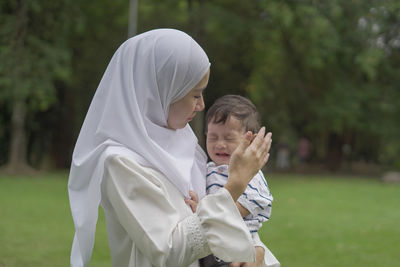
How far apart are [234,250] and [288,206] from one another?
952cm

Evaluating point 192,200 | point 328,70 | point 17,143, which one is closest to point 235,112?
point 192,200

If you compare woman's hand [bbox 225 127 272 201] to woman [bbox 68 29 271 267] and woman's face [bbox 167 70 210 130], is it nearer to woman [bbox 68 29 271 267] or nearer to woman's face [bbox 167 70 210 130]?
woman [bbox 68 29 271 267]

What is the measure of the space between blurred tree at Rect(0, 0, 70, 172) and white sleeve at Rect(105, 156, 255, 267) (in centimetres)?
1490

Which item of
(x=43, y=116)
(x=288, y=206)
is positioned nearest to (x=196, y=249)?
(x=288, y=206)

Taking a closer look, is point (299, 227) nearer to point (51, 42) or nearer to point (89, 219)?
point (89, 219)

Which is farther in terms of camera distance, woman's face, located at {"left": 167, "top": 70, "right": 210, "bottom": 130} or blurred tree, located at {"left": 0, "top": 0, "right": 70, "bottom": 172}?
blurred tree, located at {"left": 0, "top": 0, "right": 70, "bottom": 172}

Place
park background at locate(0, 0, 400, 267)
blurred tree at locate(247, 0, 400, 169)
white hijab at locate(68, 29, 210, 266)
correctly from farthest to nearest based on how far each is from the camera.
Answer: blurred tree at locate(247, 0, 400, 169)
park background at locate(0, 0, 400, 267)
white hijab at locate(68, 29, 210, 266)

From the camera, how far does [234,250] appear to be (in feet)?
6.51

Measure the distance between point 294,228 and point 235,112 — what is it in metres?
6.22

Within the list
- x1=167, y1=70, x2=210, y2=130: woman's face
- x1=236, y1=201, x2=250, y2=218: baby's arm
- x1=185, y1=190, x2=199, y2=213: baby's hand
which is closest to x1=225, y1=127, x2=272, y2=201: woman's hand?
x1=185, y1=190, x2=199, y2=213: baby's hand

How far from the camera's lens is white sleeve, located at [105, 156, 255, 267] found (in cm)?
198

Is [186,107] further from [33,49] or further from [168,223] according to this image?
[33,49]

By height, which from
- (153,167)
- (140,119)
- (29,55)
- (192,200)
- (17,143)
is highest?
(140,119)

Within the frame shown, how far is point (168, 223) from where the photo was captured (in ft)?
6.61
